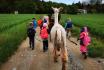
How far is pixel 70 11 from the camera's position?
420 feet

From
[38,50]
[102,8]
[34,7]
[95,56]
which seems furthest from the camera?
[102,8]

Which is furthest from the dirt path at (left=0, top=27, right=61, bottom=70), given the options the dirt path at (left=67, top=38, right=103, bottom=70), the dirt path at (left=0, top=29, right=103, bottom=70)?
the dirt path at (left=67, top=38, right=103, bottom=70)

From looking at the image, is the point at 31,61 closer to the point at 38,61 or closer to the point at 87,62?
the point at 38,61

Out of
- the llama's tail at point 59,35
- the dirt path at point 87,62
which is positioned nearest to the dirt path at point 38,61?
the dirt path at point 87,62

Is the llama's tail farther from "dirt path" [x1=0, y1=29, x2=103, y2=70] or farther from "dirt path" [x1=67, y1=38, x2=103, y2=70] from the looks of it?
"dirt path" [x1=67, y1=38, x2=103, y2=70]

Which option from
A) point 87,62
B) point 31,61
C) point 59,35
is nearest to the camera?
point 59,35

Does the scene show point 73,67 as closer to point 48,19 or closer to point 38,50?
point 38,50

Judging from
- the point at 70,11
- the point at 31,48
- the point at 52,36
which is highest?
the point at 52,36

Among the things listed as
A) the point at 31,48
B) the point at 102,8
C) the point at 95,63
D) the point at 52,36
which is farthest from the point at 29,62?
the point at 102,8

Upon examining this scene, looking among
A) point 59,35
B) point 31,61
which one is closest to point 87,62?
point 59,35

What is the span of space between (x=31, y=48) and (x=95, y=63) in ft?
19.9

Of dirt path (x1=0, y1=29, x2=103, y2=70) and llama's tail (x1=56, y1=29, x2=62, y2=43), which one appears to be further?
dirt path (x1=0, y1=29, x2=103, y2=70)

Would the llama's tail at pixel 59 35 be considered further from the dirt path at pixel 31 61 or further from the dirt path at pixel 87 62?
the dirt path at pixel 87 62

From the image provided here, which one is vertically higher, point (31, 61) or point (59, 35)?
point (59, 35)
